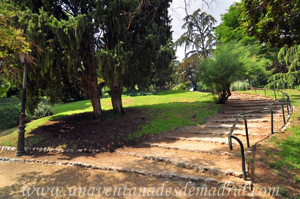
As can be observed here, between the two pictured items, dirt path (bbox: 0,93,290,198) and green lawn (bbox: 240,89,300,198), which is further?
dirt path (bbox: 0,93,290,198)

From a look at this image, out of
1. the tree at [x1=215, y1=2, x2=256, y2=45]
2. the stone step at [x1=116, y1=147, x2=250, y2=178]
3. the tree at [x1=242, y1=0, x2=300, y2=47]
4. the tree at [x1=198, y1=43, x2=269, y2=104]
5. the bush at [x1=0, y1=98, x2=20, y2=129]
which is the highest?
the tree at [x1=215, y1=2, x2=256, y2=45]

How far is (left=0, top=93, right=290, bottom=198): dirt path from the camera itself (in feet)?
11.6

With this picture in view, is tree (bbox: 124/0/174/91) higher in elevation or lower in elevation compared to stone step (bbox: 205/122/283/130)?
higher

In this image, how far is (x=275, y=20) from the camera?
223 inches

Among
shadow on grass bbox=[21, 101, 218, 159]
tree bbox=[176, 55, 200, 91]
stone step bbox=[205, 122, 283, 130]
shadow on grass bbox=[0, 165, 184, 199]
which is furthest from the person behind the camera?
tree bbox=[176, 55, 200, 91]

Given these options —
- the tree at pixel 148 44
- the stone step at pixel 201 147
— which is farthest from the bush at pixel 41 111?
the stone step at pixel 201 147

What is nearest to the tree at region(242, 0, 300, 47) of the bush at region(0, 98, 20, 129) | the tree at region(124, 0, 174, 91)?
the tree at region(124, 0, 174, 91)

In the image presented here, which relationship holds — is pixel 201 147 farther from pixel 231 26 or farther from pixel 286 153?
pixel 231 26

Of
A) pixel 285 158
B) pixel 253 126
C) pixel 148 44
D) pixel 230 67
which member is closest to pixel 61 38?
pixel 148 44

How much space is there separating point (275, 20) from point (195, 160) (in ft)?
19.9

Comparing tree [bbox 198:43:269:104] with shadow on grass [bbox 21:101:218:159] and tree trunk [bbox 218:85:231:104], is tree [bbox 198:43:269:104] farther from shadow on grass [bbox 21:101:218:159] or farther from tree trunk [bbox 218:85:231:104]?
shadow on grass [bbox 21:101:218:159]

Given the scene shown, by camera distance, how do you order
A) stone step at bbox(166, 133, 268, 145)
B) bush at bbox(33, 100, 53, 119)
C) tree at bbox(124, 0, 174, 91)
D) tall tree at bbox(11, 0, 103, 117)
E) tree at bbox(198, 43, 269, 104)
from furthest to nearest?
bush at bbox(33, 100, 53, 119)
tree at bbox(198, 43, 269, 104)
tree at bbox(124, 0, 174, 91)
tall tree at bbox(11, 0, 103, 117)
stone step at bbox(166, 133, 268, 145)

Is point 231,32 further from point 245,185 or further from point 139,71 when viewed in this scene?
point 245,185

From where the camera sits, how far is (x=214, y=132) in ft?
21.6
